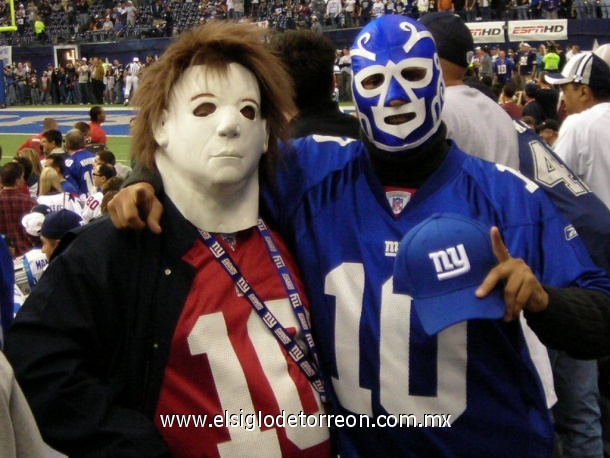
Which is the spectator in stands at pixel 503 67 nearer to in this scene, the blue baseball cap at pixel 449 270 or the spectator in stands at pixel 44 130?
the spectator in stands at pixel 44 130

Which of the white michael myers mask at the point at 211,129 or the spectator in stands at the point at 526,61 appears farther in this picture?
the spectator in stands at the point at 526,61

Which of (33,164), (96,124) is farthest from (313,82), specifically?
(96,124)

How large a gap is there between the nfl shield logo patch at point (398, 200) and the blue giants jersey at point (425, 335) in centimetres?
2

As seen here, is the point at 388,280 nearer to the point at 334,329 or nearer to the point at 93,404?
the point at 334,329

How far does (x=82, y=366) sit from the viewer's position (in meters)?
1.99

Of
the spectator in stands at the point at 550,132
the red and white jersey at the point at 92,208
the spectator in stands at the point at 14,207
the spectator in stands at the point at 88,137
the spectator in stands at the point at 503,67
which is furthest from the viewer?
the spectator in stands at the point at 503,67

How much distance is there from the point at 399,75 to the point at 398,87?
0.04m

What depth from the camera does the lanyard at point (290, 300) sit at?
210 centimetres

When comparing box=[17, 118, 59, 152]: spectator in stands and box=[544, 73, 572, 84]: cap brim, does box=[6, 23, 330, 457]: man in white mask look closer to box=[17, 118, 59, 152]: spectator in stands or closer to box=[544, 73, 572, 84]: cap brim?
box=[544, 73, 572, 84]: cap brim

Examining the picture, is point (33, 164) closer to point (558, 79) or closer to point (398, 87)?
point (558, 79)

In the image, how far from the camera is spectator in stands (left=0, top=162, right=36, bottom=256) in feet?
23.2

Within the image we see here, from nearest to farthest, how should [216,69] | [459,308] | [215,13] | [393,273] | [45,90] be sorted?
[459,308], [393,273], [216,69], [45,90], [215,13]

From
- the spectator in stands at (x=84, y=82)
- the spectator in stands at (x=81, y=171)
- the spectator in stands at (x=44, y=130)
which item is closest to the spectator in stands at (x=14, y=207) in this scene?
the spectator in stands at (x=81, y=171)

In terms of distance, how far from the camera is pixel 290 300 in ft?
7.07
